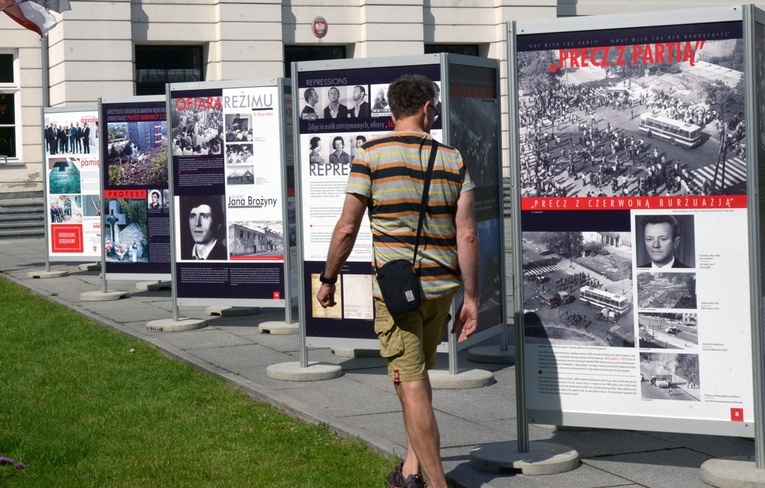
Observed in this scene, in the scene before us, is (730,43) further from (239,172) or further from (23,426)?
(239,172)

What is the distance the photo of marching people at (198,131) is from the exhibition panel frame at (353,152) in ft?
7.30

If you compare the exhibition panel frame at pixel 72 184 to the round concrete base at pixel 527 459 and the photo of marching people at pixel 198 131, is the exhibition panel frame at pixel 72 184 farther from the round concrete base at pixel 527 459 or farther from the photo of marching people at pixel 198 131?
the round concrete base at pixel 527 459

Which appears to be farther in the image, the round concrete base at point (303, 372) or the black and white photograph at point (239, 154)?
the black and white photograph at point (239, 154)

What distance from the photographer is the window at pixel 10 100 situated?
1050 inches

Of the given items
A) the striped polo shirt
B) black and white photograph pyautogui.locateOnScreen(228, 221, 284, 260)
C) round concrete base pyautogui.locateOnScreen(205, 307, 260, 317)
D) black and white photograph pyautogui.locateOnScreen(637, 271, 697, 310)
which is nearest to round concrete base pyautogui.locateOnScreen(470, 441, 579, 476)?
black and white photograph pyautogui.locateOnScreen(637, 271, 697, 310)

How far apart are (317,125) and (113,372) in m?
2.43

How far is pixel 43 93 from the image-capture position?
86.6 ft

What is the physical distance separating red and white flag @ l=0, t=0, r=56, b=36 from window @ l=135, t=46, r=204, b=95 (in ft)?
31.1

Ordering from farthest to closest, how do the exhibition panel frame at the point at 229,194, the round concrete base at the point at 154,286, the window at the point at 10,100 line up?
the window at the point at 10,100 < the round concrete base at the point at 154,286 < the exhibition panel frame at the point at 229,194

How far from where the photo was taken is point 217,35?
2720cm

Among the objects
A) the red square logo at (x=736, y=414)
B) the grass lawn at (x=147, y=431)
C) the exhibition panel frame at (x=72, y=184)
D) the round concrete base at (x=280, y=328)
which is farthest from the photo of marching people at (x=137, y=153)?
the red square logo at (x=736, y=414)

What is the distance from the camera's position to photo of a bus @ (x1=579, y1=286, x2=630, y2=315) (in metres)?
5.80

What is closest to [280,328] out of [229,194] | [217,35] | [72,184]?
[229,194]

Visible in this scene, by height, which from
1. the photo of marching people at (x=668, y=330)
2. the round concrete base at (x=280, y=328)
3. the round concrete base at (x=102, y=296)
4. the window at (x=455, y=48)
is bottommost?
the round concrete base at (x=280, y=328)
